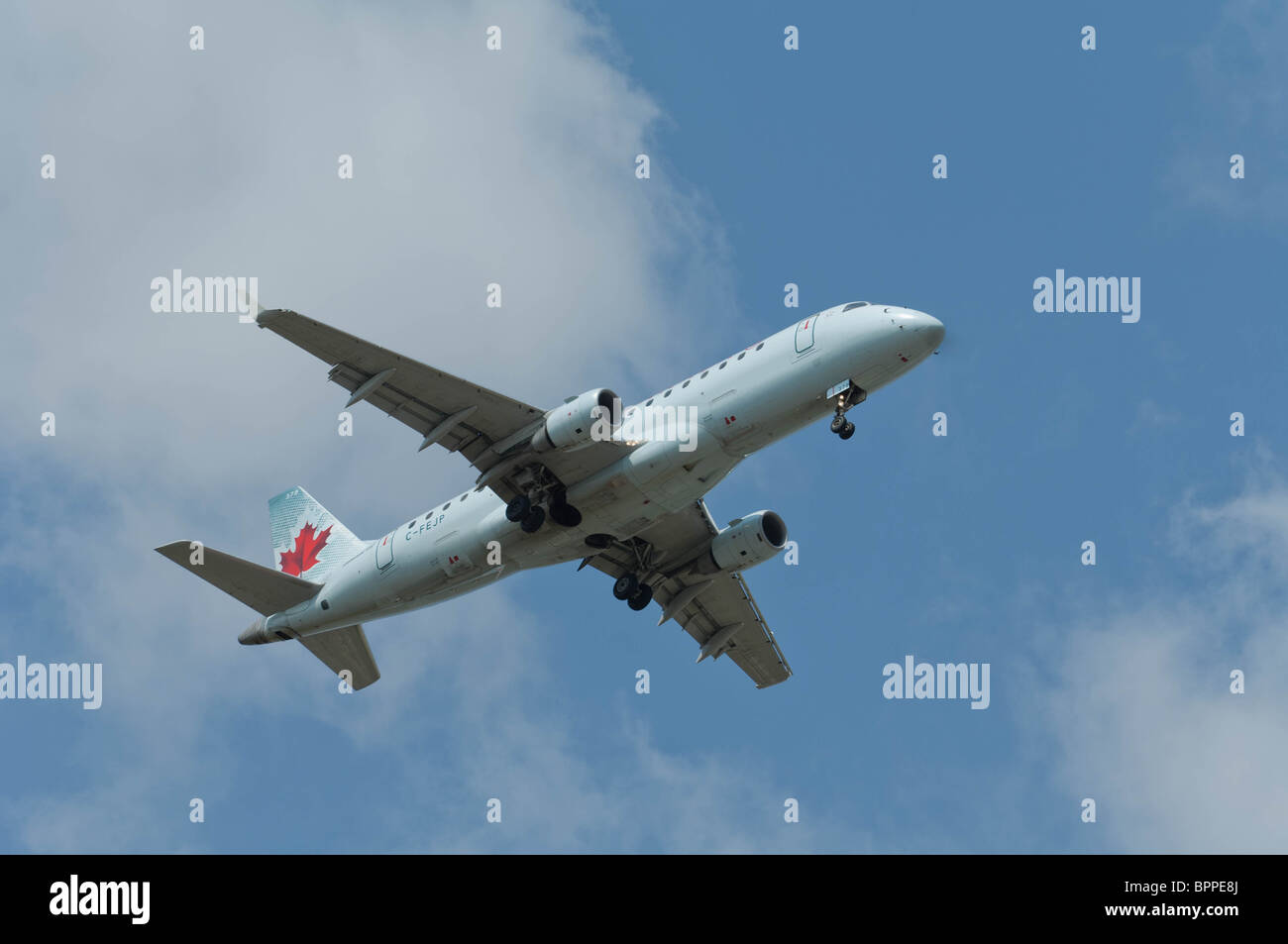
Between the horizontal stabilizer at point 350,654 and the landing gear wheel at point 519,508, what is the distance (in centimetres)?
1015

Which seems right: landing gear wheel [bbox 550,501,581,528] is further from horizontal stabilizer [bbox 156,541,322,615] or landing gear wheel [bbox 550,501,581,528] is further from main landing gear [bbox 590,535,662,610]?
horizontal stabilizer [bbox 156,541,322,615]

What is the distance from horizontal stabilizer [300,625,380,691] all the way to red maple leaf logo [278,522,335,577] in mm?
2871

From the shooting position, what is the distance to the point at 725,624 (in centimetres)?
5219

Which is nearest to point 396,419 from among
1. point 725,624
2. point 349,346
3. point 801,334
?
point 349,346

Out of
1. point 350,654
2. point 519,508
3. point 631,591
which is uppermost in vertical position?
point 519,508

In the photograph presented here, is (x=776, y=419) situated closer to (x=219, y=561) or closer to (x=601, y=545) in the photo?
(x=601, y=545)

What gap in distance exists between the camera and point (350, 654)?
50312mm

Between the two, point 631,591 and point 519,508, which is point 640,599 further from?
point 519,508

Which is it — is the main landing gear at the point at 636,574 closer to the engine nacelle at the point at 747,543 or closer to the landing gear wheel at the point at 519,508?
the engine nacelle at the point at 747,543

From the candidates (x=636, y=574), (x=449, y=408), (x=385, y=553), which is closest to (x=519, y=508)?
(x=449, y=408)

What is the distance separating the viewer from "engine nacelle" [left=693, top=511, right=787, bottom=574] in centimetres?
4703

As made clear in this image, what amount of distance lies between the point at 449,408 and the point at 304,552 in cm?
1324
